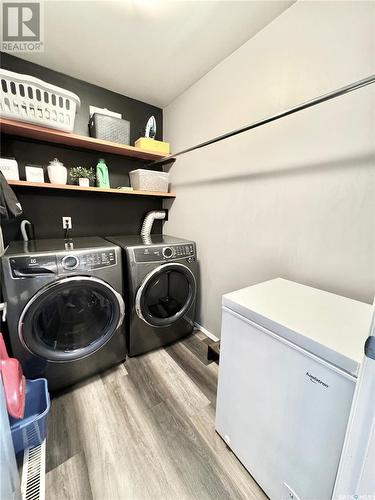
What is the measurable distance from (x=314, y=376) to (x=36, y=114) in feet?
6.70

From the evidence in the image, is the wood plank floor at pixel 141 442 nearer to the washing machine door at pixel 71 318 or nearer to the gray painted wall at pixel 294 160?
the washing machine door at pixel 71 318

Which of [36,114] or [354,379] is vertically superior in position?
[36,114]

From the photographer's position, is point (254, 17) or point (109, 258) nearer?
point (254, 17)

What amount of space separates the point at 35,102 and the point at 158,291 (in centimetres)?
160

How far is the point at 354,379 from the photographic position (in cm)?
55

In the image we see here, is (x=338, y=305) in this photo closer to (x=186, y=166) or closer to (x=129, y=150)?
(x=186, y=166)

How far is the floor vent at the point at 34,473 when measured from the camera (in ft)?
2.86

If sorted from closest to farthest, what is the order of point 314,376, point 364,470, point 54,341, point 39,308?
point 364,470
point 314,376
point 39,308
point 54,341

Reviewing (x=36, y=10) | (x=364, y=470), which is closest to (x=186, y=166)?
(x=36, y=10)

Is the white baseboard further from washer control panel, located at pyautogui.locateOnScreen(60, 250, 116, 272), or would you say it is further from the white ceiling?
the white ceiling

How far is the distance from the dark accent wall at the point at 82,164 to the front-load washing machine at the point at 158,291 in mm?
522

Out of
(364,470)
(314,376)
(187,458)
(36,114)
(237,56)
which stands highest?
(237,56)

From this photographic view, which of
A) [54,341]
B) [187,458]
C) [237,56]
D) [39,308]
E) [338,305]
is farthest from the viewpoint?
[237,56]

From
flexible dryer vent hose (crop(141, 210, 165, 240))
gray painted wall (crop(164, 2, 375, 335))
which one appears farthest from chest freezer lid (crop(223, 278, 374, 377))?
flexible dryer vent hose (crop(141, 210, 165, 240))
